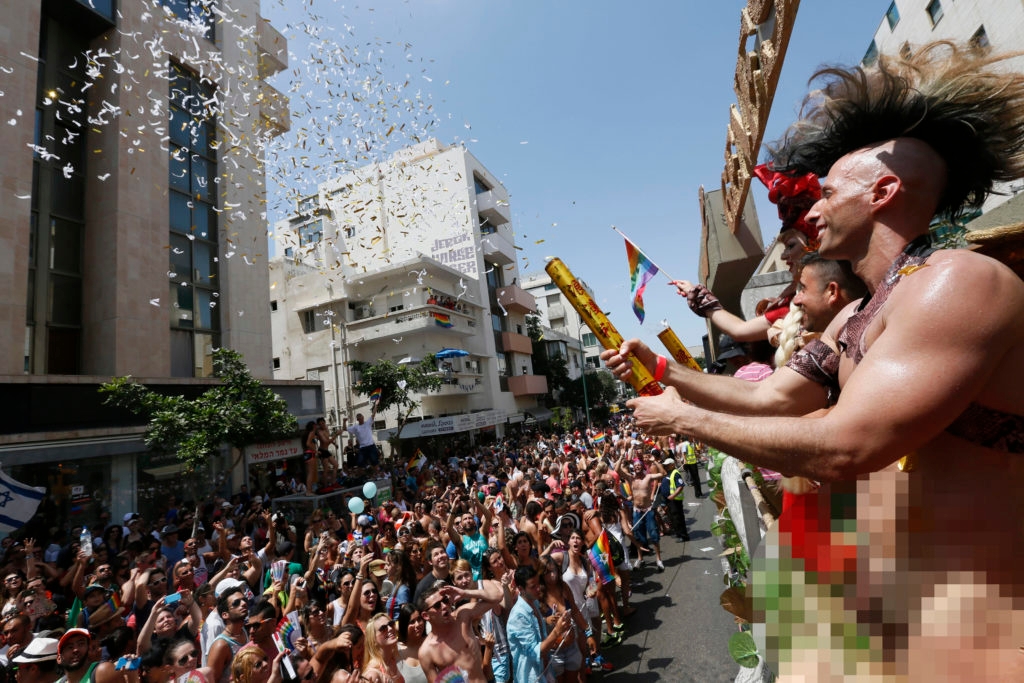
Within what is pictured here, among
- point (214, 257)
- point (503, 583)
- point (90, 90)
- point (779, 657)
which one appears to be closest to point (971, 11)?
point (503, 583)

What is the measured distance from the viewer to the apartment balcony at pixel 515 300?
44.3 meters

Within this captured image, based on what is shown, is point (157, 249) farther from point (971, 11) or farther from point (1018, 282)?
point (971, 11)

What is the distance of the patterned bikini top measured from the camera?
40.1 inches

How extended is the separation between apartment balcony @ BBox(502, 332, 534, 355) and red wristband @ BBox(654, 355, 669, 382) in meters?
42.4

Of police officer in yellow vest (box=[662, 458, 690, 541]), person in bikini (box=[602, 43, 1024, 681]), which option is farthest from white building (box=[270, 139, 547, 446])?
person in bikini (box=[602, 43, 1024, 681])

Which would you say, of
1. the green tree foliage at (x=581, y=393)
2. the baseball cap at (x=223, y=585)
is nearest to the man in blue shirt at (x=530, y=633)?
the baseball cap at (x=223, y=585)

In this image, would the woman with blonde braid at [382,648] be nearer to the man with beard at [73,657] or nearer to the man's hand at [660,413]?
the man with beard at [73,657]

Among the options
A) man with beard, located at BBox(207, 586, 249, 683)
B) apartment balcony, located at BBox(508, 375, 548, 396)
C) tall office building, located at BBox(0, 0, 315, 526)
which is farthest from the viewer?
apartment balcony, located at BBox(508, 375, 548, 396)

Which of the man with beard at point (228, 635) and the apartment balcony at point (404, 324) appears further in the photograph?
the apartment balcony at point (404, 324)

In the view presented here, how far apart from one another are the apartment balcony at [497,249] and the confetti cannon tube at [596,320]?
38.9 meters

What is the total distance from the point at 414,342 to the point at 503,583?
30.6m

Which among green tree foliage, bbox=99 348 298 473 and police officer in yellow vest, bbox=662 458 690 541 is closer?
police officer in yellow vest, bbox=662 458 690 541

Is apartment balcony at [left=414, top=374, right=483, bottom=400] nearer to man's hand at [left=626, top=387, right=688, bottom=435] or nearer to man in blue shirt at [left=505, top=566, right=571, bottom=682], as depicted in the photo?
man in blue shirt at [left=505, top=566, right=571, bottom=682]

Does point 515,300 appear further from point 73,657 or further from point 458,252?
point 73,657
